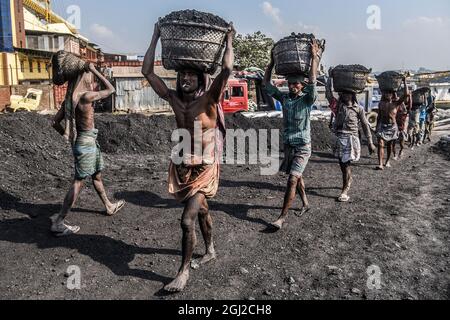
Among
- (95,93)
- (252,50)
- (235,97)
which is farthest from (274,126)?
(252,50)

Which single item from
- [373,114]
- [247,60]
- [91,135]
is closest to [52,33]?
[247,60]

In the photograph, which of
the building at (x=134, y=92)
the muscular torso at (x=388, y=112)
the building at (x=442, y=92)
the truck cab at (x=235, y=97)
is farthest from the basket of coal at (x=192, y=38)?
the building at (x=442, y=92)

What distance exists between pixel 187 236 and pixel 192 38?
1575mm

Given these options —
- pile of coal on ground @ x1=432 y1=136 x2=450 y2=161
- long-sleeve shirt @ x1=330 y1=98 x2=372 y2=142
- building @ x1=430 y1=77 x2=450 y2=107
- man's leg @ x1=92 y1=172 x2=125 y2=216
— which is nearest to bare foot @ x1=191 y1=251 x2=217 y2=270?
man's leg @ x1=92 y1=172 x2=125 y2=216

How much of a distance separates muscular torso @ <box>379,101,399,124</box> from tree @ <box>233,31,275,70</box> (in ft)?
68.2

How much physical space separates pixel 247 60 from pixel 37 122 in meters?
20.9

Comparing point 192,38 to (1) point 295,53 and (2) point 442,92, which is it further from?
(2) point 442,92

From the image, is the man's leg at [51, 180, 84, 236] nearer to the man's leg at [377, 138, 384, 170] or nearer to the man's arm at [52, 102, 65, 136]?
the man's arm at [52, 102, 65, 136]

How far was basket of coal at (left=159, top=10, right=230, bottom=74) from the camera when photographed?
305 cm

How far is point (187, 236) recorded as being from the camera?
10.9 ft

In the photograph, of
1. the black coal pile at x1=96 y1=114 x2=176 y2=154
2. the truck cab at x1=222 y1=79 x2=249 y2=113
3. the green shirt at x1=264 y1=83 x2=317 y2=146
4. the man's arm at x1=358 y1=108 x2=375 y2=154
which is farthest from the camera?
the truck cab at x1=222 y1=79 x2=249 y2=113

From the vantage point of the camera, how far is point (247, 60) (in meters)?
29.2

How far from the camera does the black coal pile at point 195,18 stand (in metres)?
3.08

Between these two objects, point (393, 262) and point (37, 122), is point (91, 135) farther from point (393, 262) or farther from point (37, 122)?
point (37, 122)
